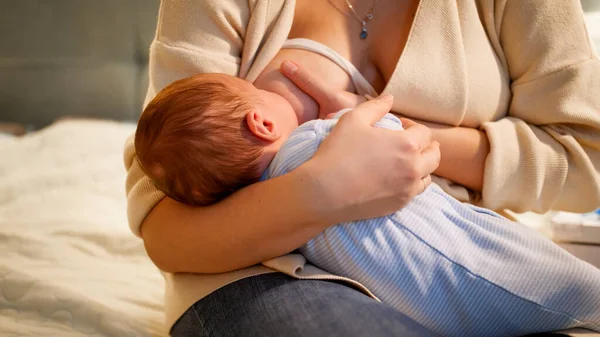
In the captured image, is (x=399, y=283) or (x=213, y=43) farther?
(x=213, y=43)

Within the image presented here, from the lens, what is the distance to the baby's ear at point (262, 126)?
0.80 meters

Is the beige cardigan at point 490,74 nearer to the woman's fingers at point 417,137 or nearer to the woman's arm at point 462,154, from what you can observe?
the woman's arm at point 462,154

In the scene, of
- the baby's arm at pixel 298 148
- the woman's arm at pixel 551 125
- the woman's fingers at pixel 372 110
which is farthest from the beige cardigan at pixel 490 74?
the baby's arm at pixel 298 148

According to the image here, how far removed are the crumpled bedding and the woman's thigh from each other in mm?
326

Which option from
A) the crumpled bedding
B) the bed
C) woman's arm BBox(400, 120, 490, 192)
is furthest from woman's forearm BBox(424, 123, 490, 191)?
the crumpled bedding

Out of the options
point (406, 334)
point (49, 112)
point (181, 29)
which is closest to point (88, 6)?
point (49, 112)

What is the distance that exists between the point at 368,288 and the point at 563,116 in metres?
0.46

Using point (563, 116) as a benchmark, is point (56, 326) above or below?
below

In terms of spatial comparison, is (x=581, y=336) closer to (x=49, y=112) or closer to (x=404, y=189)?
(x=404, y=189)

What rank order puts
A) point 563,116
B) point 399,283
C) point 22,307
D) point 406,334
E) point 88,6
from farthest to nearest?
point 88,6 → point 22,307 → point 563,116 → point 399,283 → point 406,334

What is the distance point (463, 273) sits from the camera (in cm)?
73

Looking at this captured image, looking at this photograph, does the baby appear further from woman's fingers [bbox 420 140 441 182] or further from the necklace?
the necklace

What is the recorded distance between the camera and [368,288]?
754mm

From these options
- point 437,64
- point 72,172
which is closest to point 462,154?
point 437,64
